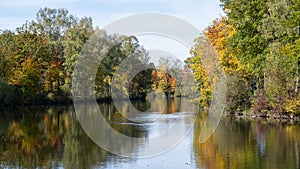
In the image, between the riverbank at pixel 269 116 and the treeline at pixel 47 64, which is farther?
the treeline at pixel 47 64

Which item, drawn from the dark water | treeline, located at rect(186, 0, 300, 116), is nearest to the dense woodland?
treeline, located at rect(186, 0, 300, 116)

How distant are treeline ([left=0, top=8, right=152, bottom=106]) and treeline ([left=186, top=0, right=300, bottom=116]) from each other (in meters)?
23.5

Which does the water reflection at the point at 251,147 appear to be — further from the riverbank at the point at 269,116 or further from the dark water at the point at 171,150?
the riverbank at the point at 269,116

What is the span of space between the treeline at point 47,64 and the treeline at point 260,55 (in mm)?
23535

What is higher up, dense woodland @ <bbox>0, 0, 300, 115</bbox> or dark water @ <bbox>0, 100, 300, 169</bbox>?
dense woodland @ <bbox>0, 0, 300, 115</bbox>

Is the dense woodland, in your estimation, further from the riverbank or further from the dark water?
the dark water

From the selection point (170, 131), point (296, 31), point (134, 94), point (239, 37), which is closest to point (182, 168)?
point (170, 131)

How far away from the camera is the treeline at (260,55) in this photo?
30.5 m

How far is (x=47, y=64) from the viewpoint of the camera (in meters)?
63.5

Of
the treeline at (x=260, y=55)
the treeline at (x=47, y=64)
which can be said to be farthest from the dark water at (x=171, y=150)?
the treeline at (x=47, y=64)

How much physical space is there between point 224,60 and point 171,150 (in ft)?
63.3

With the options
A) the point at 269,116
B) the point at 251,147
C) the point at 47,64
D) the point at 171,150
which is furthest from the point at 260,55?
the point at 47,64

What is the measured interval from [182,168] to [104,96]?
50.3m

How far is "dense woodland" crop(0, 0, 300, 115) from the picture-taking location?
3131 cm
